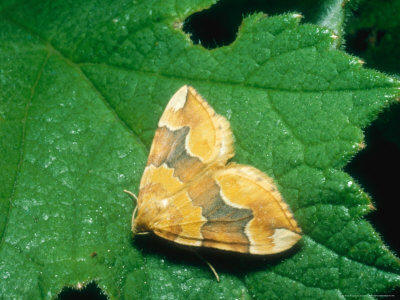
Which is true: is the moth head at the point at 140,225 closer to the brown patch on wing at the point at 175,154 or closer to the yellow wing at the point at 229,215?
the yellow wing at the point at 229,215

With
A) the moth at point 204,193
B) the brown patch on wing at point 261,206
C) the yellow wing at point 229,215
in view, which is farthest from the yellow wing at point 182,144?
the brown patch on wing at point 261,206

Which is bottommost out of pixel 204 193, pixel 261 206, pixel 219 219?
pixel 219 219

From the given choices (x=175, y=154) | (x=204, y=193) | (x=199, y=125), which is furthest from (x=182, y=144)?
(x=204, y=193)

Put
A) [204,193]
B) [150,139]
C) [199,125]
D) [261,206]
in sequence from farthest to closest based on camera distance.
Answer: [150,139] < [199,125] < [204,193] < [261,206]

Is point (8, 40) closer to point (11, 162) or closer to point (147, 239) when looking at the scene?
point (11, 162)

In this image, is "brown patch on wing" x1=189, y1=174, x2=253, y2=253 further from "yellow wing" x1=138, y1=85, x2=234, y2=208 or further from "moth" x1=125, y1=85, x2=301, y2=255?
"yellow wing" x1=138, y1=85, x2=234, y2=208

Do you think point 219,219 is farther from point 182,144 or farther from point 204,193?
point 182,144
